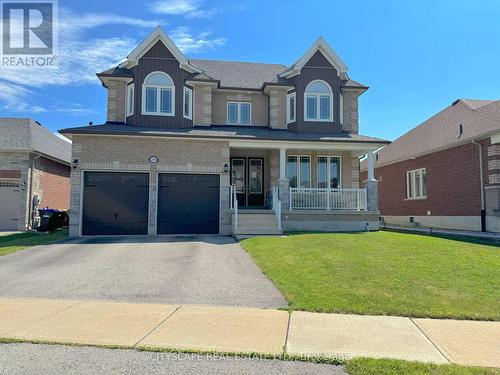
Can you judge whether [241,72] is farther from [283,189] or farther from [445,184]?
[445,184]

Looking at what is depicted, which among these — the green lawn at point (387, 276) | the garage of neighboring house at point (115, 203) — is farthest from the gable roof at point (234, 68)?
the green lawn at point (387, 276)

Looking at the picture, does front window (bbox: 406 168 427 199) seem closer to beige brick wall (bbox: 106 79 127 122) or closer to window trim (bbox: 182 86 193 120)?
window trim (bbox: 182 86 193 120)

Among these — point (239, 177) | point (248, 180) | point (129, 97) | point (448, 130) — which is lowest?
point (248, 180)

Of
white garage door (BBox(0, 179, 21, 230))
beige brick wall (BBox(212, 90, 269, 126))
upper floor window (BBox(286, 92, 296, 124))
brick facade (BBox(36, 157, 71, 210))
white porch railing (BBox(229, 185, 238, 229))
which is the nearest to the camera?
white porch railing (BBox(229, 185, 238, 229))

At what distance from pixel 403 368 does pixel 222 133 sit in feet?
45.7

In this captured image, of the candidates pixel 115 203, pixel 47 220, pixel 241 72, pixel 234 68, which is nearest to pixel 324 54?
pixel 241 72

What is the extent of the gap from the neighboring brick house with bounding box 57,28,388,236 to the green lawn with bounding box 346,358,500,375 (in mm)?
11052

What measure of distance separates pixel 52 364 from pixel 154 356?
107cm

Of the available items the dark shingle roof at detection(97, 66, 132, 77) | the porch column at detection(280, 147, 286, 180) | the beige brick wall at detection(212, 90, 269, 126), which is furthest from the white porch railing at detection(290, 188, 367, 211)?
the dark shingle roof at detection(97, 66, 132, 77)

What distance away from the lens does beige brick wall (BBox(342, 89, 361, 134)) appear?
19.6 m

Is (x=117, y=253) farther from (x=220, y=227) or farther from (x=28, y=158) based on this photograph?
(x=28, y=158)

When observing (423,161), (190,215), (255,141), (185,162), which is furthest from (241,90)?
(423,161)

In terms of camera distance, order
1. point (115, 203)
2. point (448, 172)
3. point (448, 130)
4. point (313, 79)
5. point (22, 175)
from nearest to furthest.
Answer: point (115, 203)
point (448, 172)
point (313, 79)
point (22, 175)
point (448, 130)

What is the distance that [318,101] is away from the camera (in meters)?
19.0
